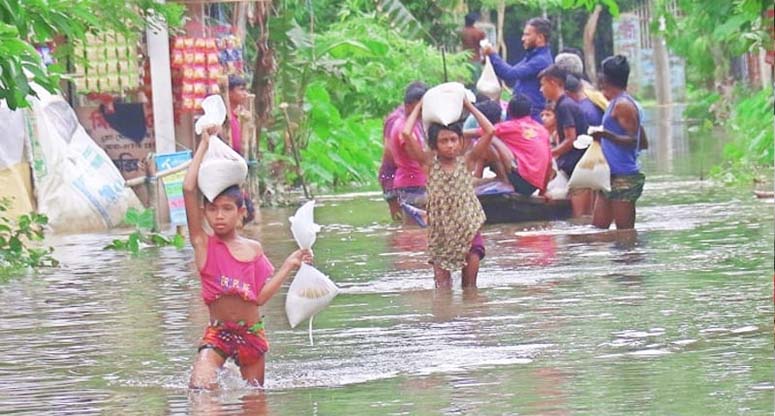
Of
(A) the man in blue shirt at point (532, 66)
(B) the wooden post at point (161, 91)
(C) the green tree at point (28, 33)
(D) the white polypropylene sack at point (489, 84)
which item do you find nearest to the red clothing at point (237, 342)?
(C) the green tree at point (28, 33)

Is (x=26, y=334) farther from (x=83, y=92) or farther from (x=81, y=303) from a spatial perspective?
(x=83, y=92)

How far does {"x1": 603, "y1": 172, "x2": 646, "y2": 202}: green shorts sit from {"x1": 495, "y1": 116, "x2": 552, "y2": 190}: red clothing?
1743 millimetres

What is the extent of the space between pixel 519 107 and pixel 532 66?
1.36m

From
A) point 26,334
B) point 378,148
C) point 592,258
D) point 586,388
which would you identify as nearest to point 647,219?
point 592,258

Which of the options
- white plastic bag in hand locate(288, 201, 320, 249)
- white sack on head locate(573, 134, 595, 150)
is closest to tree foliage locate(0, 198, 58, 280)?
white sack on head locate(573, 134, 595, 150)

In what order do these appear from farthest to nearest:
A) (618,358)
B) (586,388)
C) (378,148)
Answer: (378,148) < (618,358) < (586,388)

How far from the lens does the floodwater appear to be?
812 cm

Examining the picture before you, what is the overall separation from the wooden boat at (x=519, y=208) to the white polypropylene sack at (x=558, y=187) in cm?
6

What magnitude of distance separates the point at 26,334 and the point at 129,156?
9.79m

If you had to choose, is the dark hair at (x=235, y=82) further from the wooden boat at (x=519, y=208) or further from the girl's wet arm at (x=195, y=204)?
the girl's wet arm at (x=195, y=204)

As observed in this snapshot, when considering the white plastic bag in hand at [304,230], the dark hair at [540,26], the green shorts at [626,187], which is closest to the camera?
the white plastic bag in hand at [304,230]

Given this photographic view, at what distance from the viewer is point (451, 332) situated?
10336 mm

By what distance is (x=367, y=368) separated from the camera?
9.16 meters

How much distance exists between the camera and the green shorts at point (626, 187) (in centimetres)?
1619
